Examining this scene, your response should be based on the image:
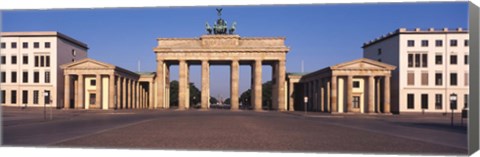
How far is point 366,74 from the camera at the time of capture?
8431 cm

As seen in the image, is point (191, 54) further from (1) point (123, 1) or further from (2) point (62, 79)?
(1) point (123, 1)

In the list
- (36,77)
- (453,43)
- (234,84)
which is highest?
(453,43)

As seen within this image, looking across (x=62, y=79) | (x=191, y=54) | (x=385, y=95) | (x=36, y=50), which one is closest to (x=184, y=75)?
(x=191, y=54)

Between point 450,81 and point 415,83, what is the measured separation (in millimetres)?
8669

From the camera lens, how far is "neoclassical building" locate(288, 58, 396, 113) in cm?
8344

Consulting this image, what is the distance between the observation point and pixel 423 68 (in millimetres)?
77875

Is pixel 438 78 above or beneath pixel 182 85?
above

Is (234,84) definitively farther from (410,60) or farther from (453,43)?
(453,43)

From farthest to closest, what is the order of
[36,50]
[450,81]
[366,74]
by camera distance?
1. [366,74]
2. [36,50]
3. [450,81]

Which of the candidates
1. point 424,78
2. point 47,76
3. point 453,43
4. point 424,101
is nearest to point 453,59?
point 453,43

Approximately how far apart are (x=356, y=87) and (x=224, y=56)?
1071 inches

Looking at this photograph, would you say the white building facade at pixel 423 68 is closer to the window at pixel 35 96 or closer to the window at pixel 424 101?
the window at pixel 424 101

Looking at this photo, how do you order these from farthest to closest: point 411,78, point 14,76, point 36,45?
point 14,76 < point 411,78 < point 36,45

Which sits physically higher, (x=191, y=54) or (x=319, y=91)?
(x=191, y=54)
